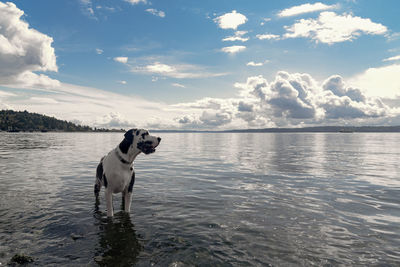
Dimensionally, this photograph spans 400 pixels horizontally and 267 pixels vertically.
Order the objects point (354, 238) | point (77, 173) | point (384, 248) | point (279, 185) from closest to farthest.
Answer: point (384, 248)
point (354, 238)
point (279, 185)
point (77, 173)

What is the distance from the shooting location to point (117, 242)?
19.4ft

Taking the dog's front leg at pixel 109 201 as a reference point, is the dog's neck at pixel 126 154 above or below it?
above

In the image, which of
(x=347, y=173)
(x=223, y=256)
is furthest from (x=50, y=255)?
(x=347, y=173)

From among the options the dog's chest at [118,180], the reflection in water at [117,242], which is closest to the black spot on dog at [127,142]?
the dog's chest at [118,180]

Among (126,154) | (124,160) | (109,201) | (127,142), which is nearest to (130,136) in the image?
(127,142)

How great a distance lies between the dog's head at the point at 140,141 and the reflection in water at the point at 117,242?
2287 mm

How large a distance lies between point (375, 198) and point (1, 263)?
530 inches

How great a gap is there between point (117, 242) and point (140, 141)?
118 inches

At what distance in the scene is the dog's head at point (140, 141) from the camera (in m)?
7.35

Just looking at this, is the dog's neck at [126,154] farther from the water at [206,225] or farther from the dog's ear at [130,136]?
the water at [206,225]

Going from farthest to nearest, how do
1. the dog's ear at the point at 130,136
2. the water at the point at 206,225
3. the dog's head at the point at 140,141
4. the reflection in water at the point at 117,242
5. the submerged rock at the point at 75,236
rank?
the dog's ear at the point at 130,136, the dog's head at the point at 140,141, the submerged rock at the point at 75,236, the water at the point at 206,225, the reflection in water at the point at 117,242

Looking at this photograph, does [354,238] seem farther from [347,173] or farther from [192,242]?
[347,173]

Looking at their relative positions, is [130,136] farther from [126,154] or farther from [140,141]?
[126,154]

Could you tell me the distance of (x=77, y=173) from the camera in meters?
16.0
